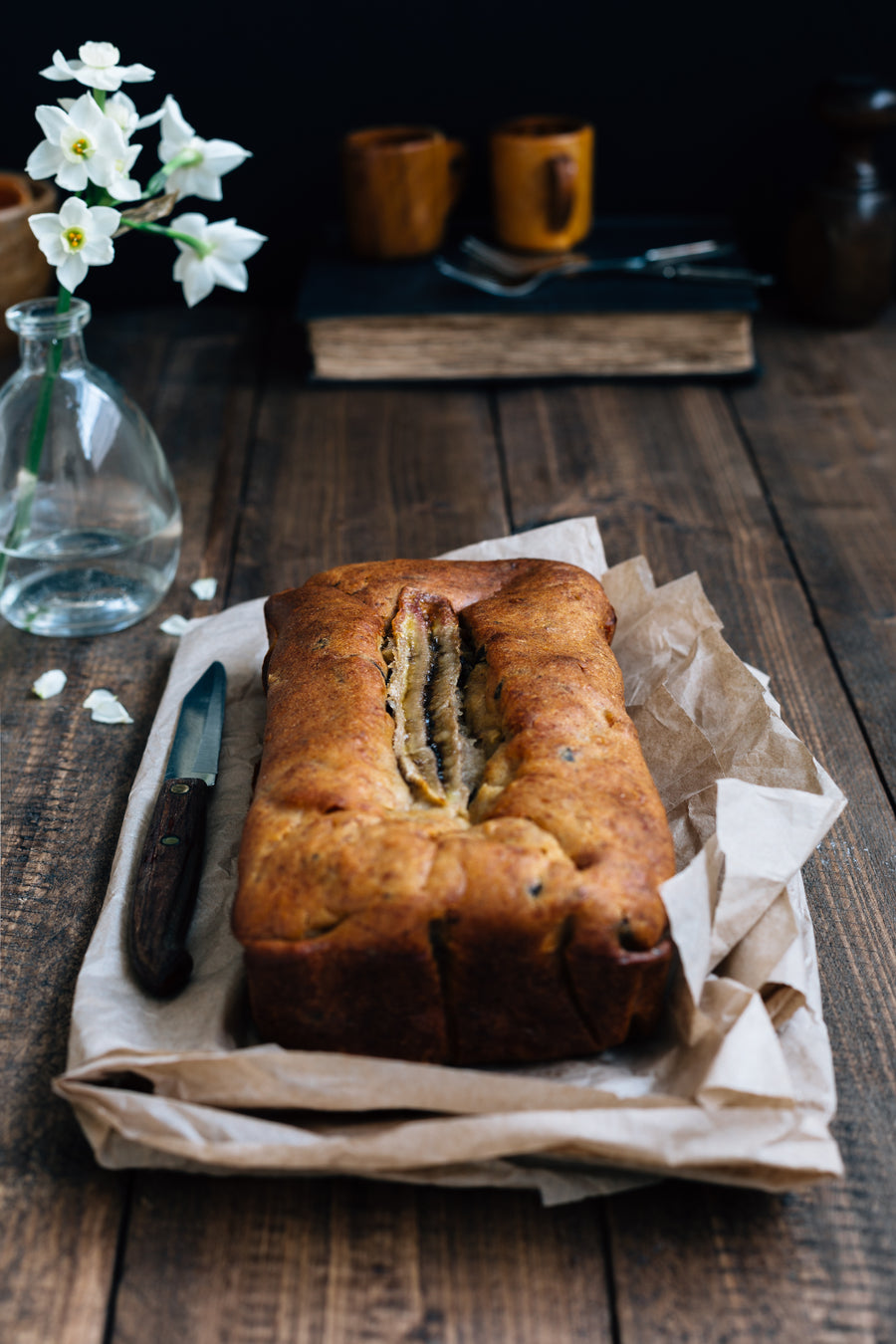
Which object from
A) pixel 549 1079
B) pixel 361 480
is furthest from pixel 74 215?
pixel 549 1079

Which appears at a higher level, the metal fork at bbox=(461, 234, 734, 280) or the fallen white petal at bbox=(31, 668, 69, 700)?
the metal fork at bbox=(461, 234, 734, 280)

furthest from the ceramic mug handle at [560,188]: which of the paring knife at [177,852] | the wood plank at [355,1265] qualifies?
the wood plank at [355,1265]

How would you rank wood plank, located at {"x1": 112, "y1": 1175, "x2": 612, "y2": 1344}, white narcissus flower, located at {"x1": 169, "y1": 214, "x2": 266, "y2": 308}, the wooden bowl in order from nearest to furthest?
wood plank, located at {"x1": 112, "y1": 1175, "x2": 612, "y2": 1344} → white narcissus flower, located at {"x1": 169, "y1": 214, "x2": 266, "y2": 308} → the wooden bowl

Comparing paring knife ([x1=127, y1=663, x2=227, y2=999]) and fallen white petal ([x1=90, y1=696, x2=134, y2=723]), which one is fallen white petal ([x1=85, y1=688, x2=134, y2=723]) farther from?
paring knife ([x1=127, y1=663, x2=227, y2=999])

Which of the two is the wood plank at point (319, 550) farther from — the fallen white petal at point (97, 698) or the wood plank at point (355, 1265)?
the fallen white petal at point (97, 698)

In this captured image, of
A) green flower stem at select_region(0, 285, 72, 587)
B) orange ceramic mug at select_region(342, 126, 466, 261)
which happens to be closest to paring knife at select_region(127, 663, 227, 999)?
green flower stem at select_region(0, 285, 72, 587)

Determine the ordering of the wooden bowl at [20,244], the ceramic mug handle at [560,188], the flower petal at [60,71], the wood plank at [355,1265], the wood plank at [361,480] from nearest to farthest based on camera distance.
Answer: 1. the wood plank at [355,1265]
2. the flower petal at [60,71]
3. the wood plank at [361,480]
4. the wooden bowl at [20,244]
5. the ceramic mug handle at [560,188]

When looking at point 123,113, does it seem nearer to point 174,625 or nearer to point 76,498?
point 76,498
